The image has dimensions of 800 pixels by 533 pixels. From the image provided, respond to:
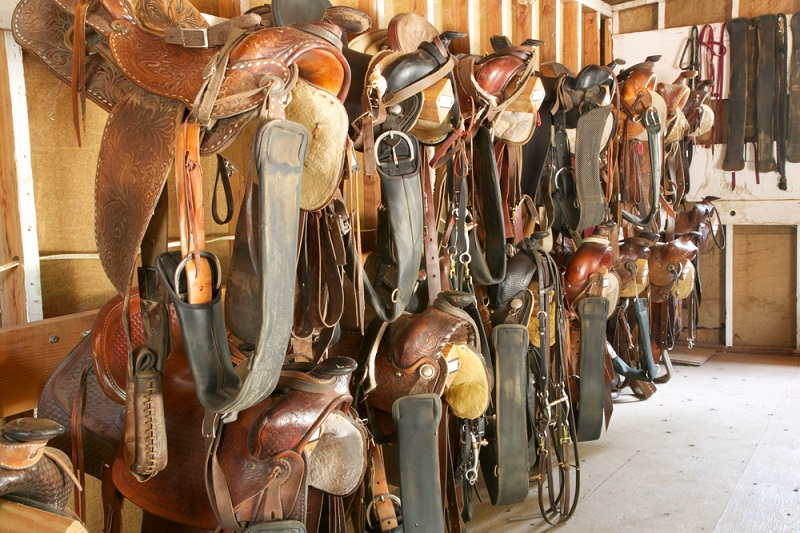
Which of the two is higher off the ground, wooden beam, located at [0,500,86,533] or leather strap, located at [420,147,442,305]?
leather strap, located at [420,147,442,305]

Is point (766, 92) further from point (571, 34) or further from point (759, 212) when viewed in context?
point (571, 34)

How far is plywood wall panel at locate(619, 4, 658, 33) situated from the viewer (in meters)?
5.64

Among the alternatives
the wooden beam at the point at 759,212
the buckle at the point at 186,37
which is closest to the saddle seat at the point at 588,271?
the buckle at the point at 186,37

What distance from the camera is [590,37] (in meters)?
4.97

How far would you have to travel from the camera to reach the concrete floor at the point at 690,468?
9.18 ft

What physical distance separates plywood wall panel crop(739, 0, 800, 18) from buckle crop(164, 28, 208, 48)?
5.18 m

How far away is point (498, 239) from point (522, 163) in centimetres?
63

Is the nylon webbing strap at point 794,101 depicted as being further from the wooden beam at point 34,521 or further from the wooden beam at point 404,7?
the wooden beam at point 34,521

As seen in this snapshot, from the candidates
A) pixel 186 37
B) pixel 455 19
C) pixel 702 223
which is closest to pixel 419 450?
pixel 186 37

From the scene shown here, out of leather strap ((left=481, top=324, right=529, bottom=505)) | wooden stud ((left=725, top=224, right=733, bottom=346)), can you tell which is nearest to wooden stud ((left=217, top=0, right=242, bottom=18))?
leather strap ((left=481, top=324, right=529, bottom=505))

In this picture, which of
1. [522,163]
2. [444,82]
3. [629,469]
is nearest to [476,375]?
[444,82]

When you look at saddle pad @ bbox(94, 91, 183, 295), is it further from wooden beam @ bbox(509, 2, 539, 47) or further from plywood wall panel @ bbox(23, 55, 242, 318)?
wooden beam @ bbox(509, 2, 539, 47)

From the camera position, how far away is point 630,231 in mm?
5090

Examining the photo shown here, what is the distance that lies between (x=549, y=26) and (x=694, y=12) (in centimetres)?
194
